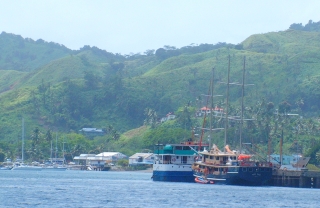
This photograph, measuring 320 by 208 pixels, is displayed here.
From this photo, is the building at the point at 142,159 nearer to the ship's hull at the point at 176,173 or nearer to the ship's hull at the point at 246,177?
the ship's hull at the point at 176,173

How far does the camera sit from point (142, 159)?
184750mm

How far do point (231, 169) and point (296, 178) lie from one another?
503 inches

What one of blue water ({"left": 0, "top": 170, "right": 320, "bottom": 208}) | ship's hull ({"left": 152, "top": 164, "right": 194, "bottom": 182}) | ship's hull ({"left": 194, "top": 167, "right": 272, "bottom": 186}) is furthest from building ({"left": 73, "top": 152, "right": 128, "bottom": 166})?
blue water ({"left": 0, "top": 170, "right": 320, "bottom": 208})

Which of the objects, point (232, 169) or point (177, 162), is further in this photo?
point (177, 162)

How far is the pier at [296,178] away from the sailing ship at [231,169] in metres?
4.36

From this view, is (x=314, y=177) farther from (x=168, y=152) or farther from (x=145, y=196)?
(x=145, y=196)

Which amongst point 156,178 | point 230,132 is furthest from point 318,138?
point 156,178

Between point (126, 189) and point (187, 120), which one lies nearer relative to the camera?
point (126, 189)

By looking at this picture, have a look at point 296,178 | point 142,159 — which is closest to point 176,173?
point 296,178

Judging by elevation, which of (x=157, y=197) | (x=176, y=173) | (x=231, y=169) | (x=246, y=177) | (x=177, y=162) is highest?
(x=177, y=162)

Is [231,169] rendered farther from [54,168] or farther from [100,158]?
[100,158]

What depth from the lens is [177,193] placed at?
91938mm

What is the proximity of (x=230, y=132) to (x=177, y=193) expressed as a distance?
3124 inches

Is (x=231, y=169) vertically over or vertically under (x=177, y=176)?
over
